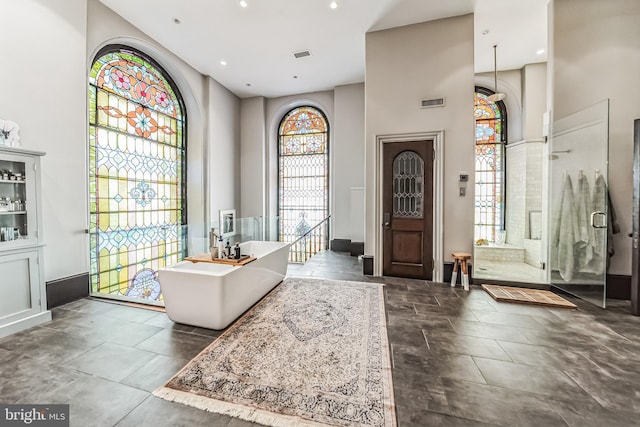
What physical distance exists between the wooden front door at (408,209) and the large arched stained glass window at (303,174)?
9.13 ft

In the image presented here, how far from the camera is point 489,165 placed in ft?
18.8

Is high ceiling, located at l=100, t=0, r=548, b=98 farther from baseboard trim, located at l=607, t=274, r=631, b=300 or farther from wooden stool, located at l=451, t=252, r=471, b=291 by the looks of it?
baseboard trim, located at l=607, t=274, r=631, b=300

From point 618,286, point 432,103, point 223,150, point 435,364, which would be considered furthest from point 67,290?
point 618,286

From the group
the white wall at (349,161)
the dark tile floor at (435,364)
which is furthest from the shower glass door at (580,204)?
the white wall at (349,161)

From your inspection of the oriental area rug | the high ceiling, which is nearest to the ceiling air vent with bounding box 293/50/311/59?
the high ceiling

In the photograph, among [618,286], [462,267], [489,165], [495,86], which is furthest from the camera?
[489,165]

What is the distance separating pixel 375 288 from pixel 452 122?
2.85 meters

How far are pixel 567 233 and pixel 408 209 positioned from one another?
2108 millimetres

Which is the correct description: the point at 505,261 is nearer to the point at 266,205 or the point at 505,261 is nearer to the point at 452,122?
the point at 452,122

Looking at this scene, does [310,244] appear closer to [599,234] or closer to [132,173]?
[132,173]

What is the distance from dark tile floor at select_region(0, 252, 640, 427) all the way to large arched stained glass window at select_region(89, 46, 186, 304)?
1.01 metres

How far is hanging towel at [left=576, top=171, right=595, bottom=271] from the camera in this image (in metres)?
3.26

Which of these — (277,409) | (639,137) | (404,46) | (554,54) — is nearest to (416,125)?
(404,46)

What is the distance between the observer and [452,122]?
13.0ft
